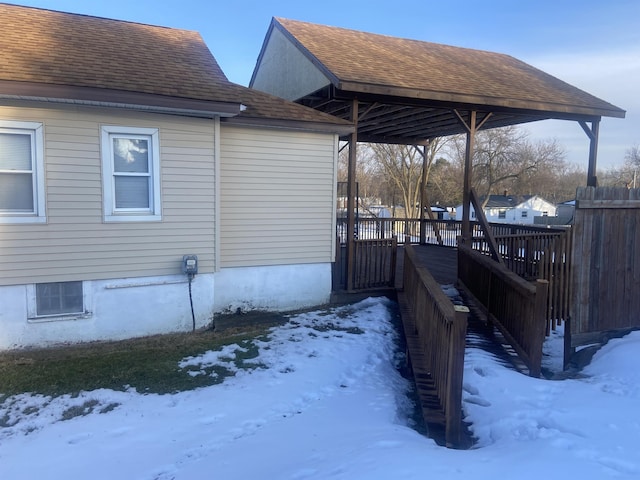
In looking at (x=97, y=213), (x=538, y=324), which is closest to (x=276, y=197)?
(x=97, y=213)

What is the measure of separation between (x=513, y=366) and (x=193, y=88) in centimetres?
588


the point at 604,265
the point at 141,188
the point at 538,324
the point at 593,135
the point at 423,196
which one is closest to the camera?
the point at 538,324

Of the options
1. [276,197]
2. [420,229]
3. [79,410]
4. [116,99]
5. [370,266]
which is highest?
[116,99]

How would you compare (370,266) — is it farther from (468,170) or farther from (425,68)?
(425,68)

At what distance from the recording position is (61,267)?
21.2ft

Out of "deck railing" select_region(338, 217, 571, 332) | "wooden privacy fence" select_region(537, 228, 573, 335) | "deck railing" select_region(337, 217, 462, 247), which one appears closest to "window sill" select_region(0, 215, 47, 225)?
"deck railing" select_region(338, 217, 571, 332)

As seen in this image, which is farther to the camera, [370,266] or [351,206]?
[370,266]

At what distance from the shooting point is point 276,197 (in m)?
8.32

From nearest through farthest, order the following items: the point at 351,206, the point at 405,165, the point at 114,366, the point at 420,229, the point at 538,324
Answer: the point at 538,324, the point at 114,366, the point at 351,206, the point at 420,229, the point at 405,165

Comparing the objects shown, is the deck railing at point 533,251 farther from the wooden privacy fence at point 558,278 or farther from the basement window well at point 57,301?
the basement window well at point 57,301

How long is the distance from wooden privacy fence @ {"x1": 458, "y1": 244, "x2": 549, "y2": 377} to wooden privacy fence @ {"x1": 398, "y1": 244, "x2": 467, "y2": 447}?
1.11m

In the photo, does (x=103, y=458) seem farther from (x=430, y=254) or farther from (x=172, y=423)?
(x=430, y=254)

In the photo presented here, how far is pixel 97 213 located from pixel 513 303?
581cm

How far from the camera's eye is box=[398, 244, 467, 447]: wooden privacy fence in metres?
3.79
